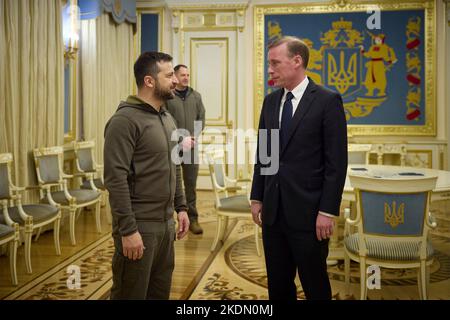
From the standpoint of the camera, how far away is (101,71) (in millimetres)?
5559

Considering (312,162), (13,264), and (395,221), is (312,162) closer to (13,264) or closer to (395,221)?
(395,221)

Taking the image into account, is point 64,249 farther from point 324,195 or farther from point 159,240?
point 324,195

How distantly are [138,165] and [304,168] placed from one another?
62cm

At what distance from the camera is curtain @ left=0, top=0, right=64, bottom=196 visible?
146 inches

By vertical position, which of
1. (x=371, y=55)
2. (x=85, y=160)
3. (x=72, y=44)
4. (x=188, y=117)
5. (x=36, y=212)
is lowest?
(x=36, y=212)

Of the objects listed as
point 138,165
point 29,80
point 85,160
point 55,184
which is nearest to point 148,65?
point 138,165

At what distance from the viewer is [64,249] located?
374 cm

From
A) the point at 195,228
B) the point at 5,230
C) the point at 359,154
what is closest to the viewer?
the point at 5,230

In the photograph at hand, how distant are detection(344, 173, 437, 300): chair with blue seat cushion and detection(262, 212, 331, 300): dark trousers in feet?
2.45

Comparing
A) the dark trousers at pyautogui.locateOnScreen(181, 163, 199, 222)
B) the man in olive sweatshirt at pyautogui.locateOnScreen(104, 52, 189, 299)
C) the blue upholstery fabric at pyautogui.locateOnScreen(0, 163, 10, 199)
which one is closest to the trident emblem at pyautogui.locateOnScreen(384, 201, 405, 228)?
the man in olive sweatshirt at pyautogui.locateOnScreen(104, 52, 189, 299)

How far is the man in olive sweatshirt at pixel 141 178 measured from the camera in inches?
63.0

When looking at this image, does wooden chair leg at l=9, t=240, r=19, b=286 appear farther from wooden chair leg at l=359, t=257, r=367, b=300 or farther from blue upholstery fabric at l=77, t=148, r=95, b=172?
wooden chair leg at l=359, t=257, r=367, b=300
